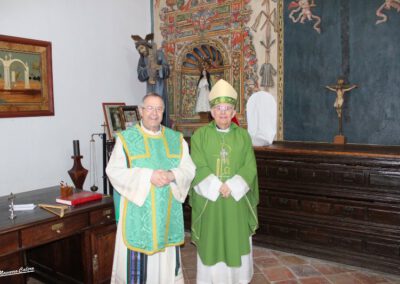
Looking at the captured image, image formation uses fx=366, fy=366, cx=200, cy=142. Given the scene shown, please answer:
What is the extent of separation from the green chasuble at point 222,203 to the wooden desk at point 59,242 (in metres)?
0.93

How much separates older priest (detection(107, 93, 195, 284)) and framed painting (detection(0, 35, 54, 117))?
246cm

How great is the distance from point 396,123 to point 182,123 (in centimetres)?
347

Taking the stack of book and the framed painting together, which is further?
the framed painting

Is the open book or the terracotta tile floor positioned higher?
the open book

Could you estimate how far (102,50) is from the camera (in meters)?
5.98

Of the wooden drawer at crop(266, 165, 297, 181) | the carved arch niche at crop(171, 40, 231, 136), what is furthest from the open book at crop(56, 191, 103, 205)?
the carved arch niche at crop(171, 40, 231, 136)

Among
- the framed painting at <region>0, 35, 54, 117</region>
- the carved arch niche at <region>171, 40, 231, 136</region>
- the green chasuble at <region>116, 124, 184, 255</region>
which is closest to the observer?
the green chasuble at <region>116, 124, 184, 255</region>

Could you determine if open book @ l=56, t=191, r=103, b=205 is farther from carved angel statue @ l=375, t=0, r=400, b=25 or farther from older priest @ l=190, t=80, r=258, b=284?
carved angel statue @ l=375, t=0, r=400, b=25

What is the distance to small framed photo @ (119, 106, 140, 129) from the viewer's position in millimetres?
5695

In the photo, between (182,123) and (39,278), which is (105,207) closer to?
(39,278)

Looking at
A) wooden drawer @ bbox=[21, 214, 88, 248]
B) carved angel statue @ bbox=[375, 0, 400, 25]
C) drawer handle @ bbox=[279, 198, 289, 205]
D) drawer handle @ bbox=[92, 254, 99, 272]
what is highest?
carved angel statue @ bbox=[375, 0, 400, 25]

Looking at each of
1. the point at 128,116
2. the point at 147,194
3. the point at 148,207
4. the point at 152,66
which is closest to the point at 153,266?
the point at 148,207

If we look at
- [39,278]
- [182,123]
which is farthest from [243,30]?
[39,278]

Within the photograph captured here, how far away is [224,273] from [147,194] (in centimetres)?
125
